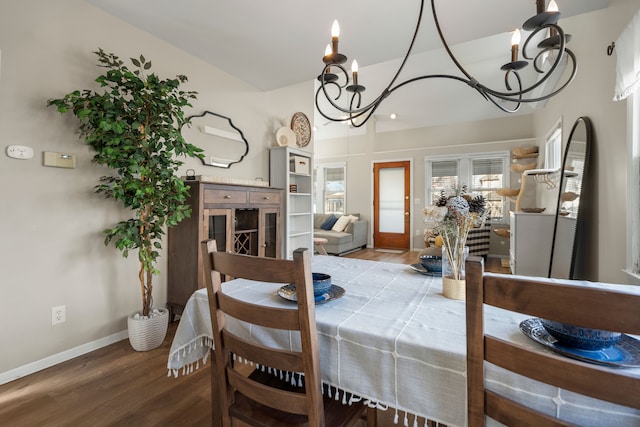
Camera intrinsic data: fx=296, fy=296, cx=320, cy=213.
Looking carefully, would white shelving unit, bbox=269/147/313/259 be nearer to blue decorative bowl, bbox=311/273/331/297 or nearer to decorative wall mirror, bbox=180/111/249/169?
decorative wall mirror, bbox=180/111/249/169

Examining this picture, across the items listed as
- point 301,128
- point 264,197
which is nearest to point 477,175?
point 301,128

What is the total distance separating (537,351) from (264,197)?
9.20 feet

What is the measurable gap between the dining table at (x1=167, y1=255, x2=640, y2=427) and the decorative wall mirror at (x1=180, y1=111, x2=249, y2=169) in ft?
6.41

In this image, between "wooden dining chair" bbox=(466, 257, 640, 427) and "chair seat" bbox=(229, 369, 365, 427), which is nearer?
"wooden dining chair" bbox=(466, 257, 640, 427)

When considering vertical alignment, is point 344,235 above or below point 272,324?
below

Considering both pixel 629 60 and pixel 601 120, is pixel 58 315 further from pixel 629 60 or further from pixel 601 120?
pixel 601 120

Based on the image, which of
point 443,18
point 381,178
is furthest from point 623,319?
point 381,178

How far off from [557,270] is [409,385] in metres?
2.66

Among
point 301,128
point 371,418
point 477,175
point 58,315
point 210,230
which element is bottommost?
point 371,418

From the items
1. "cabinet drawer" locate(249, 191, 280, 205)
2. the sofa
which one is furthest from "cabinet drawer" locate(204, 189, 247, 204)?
the sofa

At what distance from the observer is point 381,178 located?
22.5ft

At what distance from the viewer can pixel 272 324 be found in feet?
2.77

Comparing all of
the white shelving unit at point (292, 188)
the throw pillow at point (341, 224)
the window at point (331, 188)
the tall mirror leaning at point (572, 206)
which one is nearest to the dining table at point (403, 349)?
the tall mirror leaning at point (572, 206)

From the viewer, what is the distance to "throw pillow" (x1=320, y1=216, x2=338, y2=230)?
6402 millimetres
